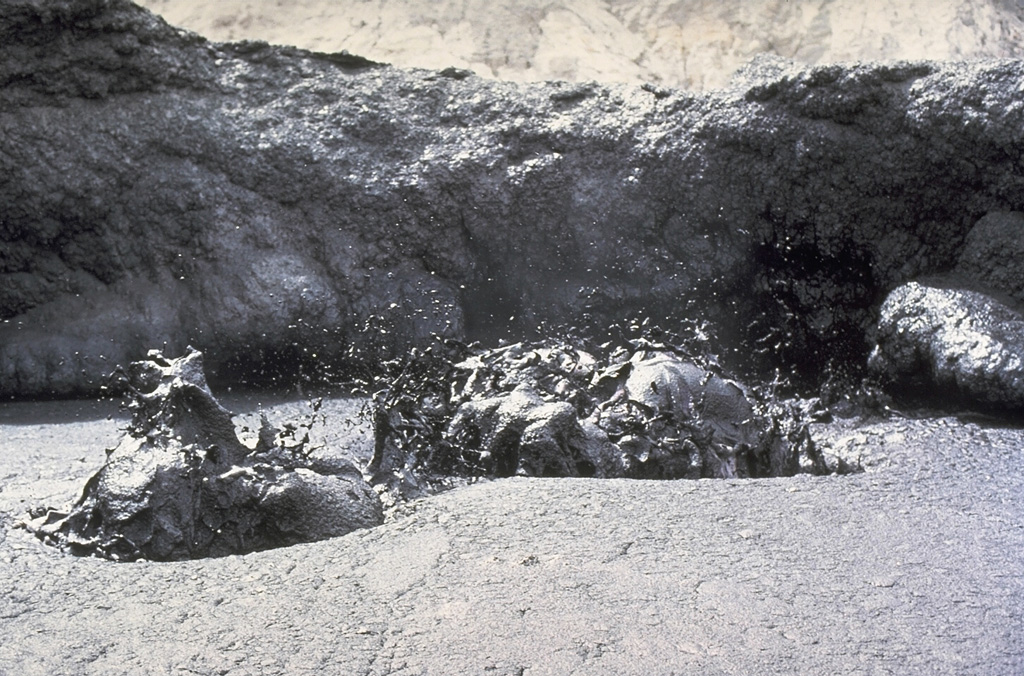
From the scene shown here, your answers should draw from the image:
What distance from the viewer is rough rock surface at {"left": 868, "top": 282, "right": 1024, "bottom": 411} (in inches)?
136

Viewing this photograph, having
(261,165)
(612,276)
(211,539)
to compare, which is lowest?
(211,539)

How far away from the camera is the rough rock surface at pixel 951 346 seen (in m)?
3.46

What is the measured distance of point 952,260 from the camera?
13.0 ft

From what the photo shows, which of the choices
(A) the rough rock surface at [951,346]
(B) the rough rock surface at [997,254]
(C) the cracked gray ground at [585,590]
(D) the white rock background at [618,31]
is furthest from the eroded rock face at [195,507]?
(D) the white rock background at [618,31]

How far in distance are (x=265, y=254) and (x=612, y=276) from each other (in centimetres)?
130

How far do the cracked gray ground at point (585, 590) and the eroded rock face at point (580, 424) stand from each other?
14.6 inches

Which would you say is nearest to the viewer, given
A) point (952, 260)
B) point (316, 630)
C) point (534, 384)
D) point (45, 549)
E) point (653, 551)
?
point (316, 630)

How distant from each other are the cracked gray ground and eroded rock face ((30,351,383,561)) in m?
0.12

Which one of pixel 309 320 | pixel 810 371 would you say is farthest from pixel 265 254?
pixel 810 371

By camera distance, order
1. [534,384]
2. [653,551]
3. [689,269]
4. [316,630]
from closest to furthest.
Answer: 1. [316,630]
2. [653,551]
3. [534,384]
4. [689,269]

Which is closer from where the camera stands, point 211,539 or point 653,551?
point 653,551

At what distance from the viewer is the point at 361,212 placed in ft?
14.5

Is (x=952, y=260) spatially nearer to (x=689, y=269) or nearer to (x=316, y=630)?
(x=689, y=269)

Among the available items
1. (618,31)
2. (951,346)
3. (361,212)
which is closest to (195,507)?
(361,212)
